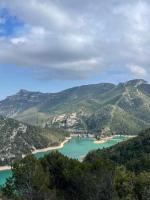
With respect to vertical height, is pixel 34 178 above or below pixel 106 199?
above

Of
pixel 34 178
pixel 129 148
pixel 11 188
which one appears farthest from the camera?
pixel 129 148

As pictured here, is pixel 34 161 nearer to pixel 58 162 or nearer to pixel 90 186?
pixel 58 162

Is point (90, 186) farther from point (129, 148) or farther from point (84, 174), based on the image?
point (129, 148)

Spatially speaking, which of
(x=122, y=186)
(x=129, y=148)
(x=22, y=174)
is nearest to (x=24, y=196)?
(x=22, y=174)

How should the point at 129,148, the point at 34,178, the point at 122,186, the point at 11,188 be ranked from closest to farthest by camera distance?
the point at 34,178 → the point at 11,188 → the point at 122,186 → the point at 129,148

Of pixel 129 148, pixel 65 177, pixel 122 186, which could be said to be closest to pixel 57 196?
pixel 65 177

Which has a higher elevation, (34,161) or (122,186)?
(34,161)

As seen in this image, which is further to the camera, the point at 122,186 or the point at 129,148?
the point at 129,148

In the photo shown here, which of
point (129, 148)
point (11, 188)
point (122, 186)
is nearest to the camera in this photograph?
point (11, 188)
